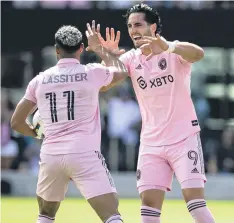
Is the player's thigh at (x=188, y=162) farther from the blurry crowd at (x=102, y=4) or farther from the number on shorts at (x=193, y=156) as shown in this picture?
the blurry crowd at (x=102, y=4)

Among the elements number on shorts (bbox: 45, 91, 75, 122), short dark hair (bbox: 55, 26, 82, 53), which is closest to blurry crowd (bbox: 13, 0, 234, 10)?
short dark hair (bbox: 55, 26, 82, 53)

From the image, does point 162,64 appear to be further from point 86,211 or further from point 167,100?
point 86,211

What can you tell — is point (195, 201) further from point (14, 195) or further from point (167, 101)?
point (14, 195)

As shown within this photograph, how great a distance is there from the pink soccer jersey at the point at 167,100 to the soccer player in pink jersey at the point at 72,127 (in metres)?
0.72

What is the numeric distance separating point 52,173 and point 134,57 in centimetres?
167

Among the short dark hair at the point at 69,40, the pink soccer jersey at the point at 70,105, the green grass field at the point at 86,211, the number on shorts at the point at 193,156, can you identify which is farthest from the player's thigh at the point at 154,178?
the green grass field at the point at 86,211

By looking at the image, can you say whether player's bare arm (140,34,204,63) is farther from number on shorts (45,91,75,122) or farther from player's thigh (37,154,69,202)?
player's thigh (37,154,69,202)

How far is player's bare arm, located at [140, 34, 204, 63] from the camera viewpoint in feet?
28.2

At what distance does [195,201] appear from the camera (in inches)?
343

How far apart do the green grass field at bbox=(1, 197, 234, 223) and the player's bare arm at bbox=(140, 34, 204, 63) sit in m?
5.40

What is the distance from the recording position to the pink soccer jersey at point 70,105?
823 centimetres

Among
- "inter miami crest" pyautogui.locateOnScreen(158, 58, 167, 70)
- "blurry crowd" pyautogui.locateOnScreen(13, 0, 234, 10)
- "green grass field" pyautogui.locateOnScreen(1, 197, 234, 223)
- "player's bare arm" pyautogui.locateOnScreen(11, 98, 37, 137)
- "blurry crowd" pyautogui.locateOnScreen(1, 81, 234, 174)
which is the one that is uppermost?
"blurry crowd" pyautogui.locateOnScreen(13, 0, 234, 10)

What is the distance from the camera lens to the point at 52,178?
8.33 m

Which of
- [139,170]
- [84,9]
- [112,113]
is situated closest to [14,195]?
[112,113]
